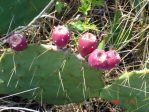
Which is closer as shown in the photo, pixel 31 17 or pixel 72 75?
pixel 72 75

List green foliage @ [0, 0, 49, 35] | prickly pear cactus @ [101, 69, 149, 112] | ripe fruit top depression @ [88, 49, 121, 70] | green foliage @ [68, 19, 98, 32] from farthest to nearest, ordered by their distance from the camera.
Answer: green foliage @ [68, 19, 98, 32] < green foliage @ [0, 0, 49, 35] < prickly pear cactus @ [101, 69, 149, 112] < ripe fruit top depression @ [88, 49, 121, 70]

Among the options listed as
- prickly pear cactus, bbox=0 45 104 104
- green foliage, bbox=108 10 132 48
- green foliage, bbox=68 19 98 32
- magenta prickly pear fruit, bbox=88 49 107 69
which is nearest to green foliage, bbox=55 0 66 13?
green foliage, bbox=68 19 98 32

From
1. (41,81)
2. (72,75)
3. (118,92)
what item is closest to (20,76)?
(41,81)

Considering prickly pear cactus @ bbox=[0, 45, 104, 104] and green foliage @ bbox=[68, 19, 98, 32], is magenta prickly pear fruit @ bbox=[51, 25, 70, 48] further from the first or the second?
green foliage @ bbox=[68, 19, 98, 32]

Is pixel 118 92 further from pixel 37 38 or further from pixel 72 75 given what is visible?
pixel 37 38

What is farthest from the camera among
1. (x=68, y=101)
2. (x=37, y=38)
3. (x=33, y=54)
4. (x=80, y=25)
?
(x=37, y=38)

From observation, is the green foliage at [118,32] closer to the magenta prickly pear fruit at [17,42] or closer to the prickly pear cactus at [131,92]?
the prickly pear cactus at [131,92]
